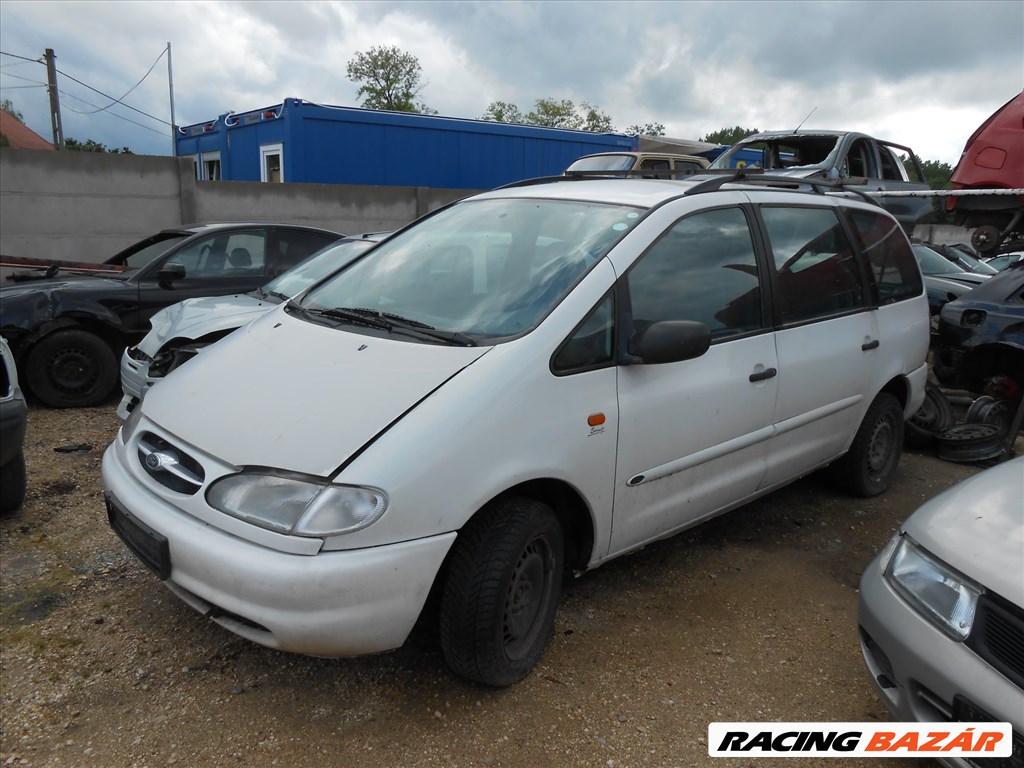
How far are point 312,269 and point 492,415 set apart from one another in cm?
397

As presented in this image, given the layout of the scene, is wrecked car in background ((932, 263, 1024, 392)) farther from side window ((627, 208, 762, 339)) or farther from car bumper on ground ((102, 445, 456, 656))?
car bumper on ground ((102, 445, 456, 656))

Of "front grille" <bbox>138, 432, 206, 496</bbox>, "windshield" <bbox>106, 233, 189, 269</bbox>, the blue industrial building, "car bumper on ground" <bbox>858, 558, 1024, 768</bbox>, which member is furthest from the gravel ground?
the blue industrial building

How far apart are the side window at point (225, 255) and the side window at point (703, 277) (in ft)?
15.5

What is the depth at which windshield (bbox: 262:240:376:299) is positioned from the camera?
5723 mm

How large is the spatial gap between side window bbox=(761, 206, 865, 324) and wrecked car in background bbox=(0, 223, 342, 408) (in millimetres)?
4691

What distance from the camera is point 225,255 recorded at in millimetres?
6672

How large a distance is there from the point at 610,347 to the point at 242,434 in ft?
4.28

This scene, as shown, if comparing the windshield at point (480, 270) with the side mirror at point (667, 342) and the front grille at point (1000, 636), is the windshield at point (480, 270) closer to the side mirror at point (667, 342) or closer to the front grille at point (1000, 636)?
the side mirror at point (667, 342)

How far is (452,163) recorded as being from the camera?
47.0 feet

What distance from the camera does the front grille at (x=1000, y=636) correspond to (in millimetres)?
1868

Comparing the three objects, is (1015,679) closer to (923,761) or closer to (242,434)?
(923,761)

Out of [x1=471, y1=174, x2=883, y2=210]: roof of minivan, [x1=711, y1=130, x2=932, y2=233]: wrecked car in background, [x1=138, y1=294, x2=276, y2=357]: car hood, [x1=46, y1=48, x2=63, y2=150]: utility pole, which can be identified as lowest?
[x1=138, y1=294, x2=276, y2=357]: car hood

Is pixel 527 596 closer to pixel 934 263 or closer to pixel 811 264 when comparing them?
pixel 811 264

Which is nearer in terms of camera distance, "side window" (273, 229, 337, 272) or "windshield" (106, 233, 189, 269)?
"windshield" (106, 233, 189, 269)
